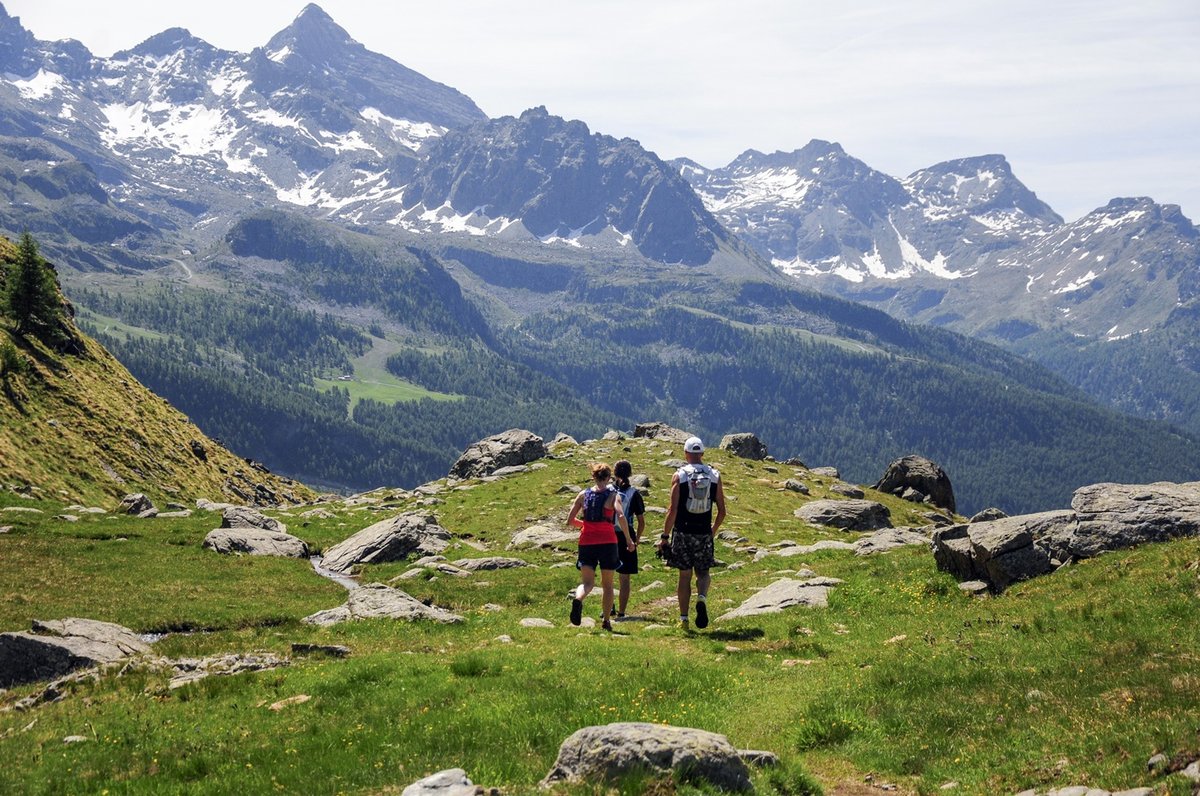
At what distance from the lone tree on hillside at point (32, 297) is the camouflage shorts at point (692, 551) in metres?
73.5

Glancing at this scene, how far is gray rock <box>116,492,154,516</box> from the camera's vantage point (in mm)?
55250

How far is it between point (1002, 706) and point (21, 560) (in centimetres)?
4006

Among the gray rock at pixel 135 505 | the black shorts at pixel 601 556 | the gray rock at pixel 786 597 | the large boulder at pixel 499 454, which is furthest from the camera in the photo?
the large boulder at pixel 499 454

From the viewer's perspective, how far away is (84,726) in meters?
17.4

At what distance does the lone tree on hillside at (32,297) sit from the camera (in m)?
75.0

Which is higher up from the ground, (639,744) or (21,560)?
(639,744)

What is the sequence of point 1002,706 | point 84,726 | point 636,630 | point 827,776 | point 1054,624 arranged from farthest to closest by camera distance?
point 636,630 < point 1054,624 < point 84,726 < point 1002,706 < point 827,776

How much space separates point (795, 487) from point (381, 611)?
52.9 metres

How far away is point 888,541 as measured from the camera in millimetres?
44500

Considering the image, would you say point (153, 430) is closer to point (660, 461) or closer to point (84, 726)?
point (660, 461)

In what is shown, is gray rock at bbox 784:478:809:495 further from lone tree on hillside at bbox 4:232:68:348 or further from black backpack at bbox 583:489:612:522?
lone tree on hillside at bbox 4:232:68:348

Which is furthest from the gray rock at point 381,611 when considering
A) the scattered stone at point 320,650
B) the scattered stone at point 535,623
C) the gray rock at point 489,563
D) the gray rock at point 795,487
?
the gray rock at point 795,487

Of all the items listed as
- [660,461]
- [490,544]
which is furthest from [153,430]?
[660,461]

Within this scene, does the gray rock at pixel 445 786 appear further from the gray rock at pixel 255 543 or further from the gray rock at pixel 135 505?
the gray rock at pixel 135 505
